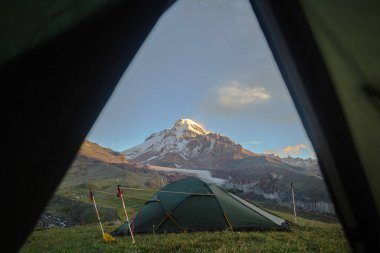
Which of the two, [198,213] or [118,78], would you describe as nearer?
[118,78]

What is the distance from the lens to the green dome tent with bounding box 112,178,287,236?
14.6 m

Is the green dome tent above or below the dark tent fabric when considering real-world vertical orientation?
below

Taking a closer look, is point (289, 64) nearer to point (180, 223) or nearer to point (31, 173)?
point (31, 173)

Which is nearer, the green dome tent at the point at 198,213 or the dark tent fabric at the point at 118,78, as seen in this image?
the dark tent fabric at the point at 118,78

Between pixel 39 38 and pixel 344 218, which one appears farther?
pixel 344 218

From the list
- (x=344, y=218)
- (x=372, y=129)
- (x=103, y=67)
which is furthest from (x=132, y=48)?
(x=344, y=218)

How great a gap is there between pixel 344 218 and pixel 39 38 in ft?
6.63

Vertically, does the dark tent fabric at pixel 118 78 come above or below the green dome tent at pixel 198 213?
above

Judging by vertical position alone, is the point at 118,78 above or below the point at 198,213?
above

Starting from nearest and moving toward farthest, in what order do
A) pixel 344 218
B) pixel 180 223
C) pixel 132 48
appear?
pixel 132 48 → pixel 344 218 → pixel 180 223

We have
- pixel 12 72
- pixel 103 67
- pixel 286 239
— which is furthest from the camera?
pixel 286 239

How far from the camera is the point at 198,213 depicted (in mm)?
14984

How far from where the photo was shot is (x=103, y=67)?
1.58 m

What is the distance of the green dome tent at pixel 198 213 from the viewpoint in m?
14.6
